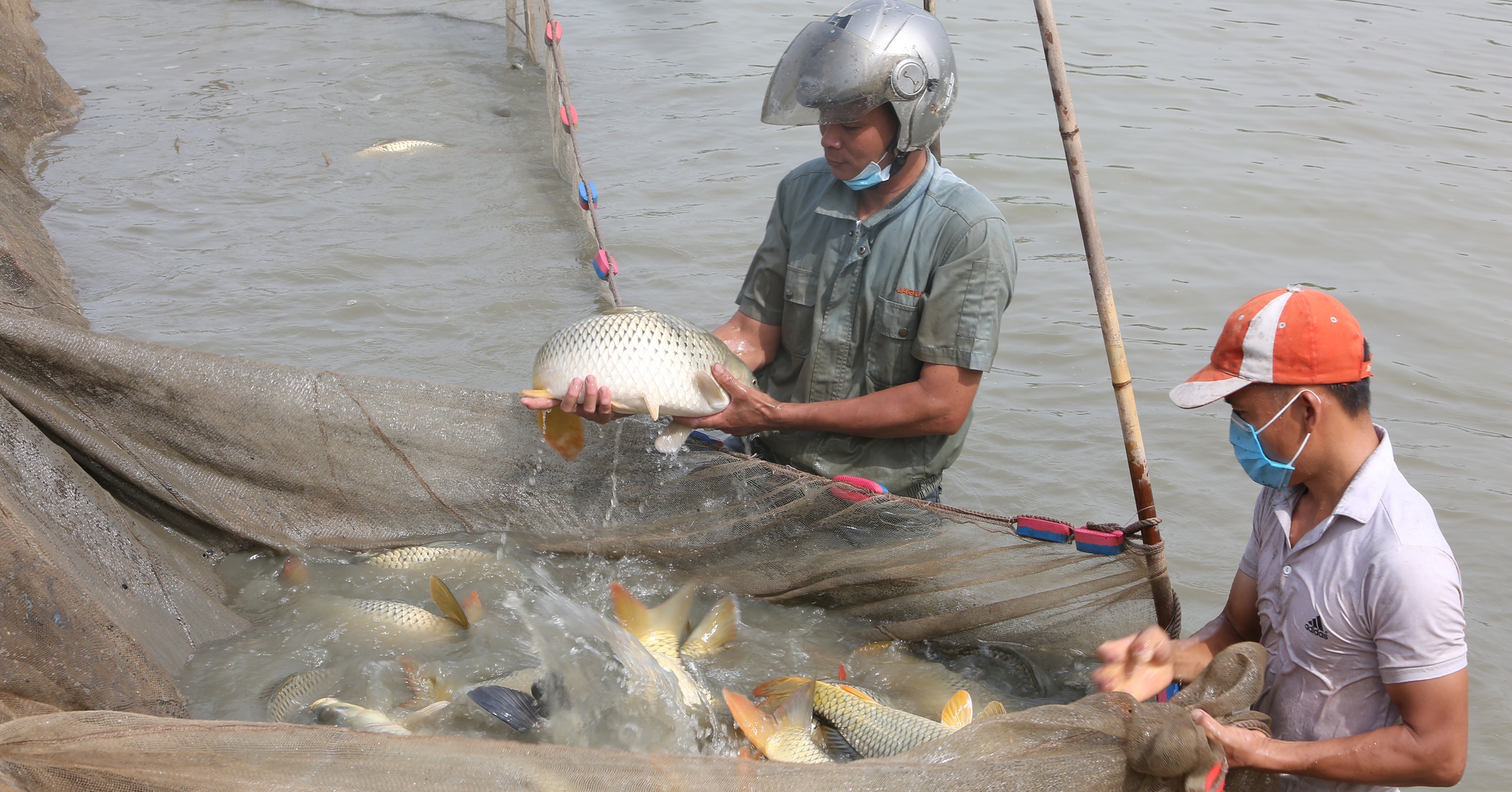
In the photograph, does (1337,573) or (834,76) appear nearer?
(1337,573)

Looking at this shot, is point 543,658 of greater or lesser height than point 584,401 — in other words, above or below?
below

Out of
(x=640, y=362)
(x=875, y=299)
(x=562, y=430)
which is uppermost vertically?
(x=875, y=299)

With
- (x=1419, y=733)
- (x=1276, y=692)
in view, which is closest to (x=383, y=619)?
(x=1276, y=692)

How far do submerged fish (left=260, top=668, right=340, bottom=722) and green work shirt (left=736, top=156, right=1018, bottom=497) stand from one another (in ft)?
5.40

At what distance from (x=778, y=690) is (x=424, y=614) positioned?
4.06 ft

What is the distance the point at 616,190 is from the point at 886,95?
6059 mm

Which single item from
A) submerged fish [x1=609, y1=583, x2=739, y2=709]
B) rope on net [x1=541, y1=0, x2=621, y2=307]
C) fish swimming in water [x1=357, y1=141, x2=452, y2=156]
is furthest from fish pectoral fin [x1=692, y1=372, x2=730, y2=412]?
fish swimming in water [x1=357, y1=141, x2=452, y2=156]

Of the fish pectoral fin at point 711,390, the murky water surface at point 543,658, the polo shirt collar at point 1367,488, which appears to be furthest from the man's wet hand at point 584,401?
the polo shirt collar at point 1367,488

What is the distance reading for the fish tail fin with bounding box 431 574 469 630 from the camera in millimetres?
3439

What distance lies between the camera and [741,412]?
3.37 m

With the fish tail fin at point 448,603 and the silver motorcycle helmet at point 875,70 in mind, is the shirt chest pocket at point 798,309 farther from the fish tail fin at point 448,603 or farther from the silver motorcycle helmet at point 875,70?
the fish tail fin at point 448,603

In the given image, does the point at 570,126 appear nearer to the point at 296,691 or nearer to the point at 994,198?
the point at 994,198

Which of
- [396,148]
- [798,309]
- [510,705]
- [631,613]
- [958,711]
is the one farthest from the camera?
[396,148]

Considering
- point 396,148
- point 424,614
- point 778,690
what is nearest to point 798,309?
point 778,690
